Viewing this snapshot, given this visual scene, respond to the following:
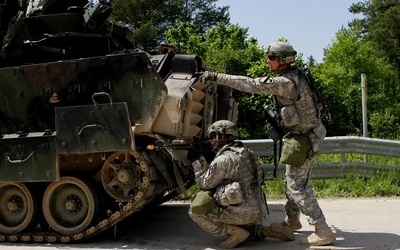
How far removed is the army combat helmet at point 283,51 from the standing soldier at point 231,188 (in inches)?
35.0

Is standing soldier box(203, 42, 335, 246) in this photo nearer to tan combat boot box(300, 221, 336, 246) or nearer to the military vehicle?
tan combat boot box(300, 221, 336, 246)

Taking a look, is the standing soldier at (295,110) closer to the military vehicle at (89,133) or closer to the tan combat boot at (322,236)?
the tan combat boot at (322,236)

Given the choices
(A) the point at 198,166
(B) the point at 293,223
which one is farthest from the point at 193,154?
(B) the point at 293,223

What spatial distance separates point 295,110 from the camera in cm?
598

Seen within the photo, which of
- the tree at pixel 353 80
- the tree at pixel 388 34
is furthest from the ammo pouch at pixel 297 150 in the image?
the tree at pixel 388 34

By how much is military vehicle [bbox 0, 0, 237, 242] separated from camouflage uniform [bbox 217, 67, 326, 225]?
944mm

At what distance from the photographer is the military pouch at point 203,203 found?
5.86 meters

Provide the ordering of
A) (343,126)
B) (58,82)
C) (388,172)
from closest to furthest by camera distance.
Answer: (58,82)
(388,172)
(343,126)

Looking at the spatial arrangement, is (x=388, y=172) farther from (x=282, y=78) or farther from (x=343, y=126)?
(x=343, y=126)

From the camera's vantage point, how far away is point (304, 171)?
6004 mm

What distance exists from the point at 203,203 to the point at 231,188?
33 cm

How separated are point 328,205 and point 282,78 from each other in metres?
2.94

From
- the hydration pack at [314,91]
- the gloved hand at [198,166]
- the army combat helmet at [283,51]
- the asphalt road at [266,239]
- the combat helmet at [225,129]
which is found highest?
the army combat helmet at [283,51]

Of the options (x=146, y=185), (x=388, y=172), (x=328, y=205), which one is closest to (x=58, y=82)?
(x=146, y=185)
